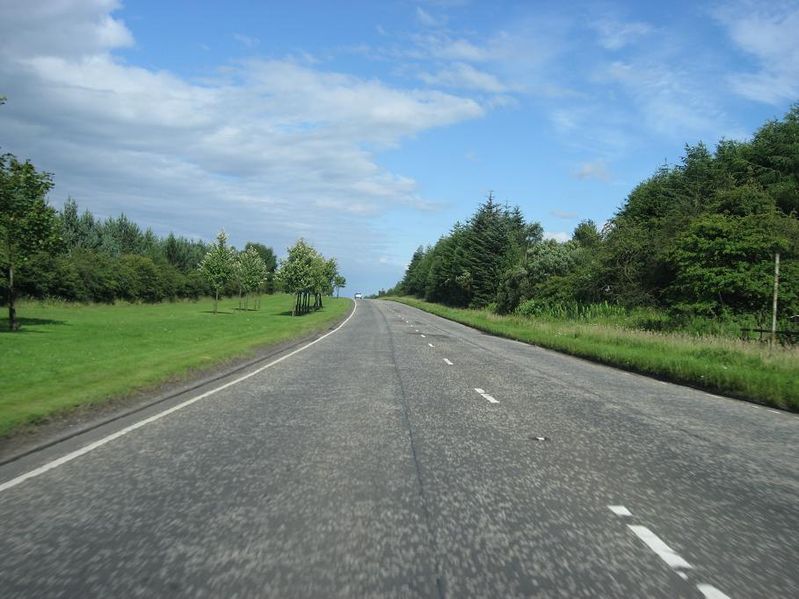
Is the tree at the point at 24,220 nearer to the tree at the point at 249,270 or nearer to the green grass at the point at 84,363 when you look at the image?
the green grass at the point at 84,363

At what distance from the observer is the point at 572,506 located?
5.69 meters

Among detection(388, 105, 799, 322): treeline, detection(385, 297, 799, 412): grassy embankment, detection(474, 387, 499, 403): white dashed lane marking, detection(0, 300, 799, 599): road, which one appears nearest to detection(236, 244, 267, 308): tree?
detection(388, 105, 799, 322): treeline

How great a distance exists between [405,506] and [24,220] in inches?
1596

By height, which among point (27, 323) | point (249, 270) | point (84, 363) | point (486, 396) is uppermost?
point (249, 270)

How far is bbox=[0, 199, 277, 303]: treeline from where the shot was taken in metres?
64.2

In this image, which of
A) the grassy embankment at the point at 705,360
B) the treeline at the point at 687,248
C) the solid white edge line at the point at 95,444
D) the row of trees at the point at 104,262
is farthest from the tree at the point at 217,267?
the solid white edge line at the point at 95,444

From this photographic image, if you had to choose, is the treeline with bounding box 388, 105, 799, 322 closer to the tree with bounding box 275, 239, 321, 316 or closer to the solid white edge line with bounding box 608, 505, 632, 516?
the tree with bounding box 275, 239, 321, 316

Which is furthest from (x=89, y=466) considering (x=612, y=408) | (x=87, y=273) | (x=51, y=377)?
(x=87, y=273)

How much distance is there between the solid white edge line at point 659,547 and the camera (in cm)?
444

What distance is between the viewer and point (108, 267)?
3196 inches

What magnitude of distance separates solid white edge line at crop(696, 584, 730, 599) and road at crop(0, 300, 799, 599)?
12 millimetres

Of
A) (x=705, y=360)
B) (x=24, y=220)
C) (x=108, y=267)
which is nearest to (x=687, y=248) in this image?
(x=705, y=360)

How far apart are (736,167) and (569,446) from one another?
174 ft

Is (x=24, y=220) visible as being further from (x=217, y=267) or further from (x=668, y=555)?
(x=668, y=555)
